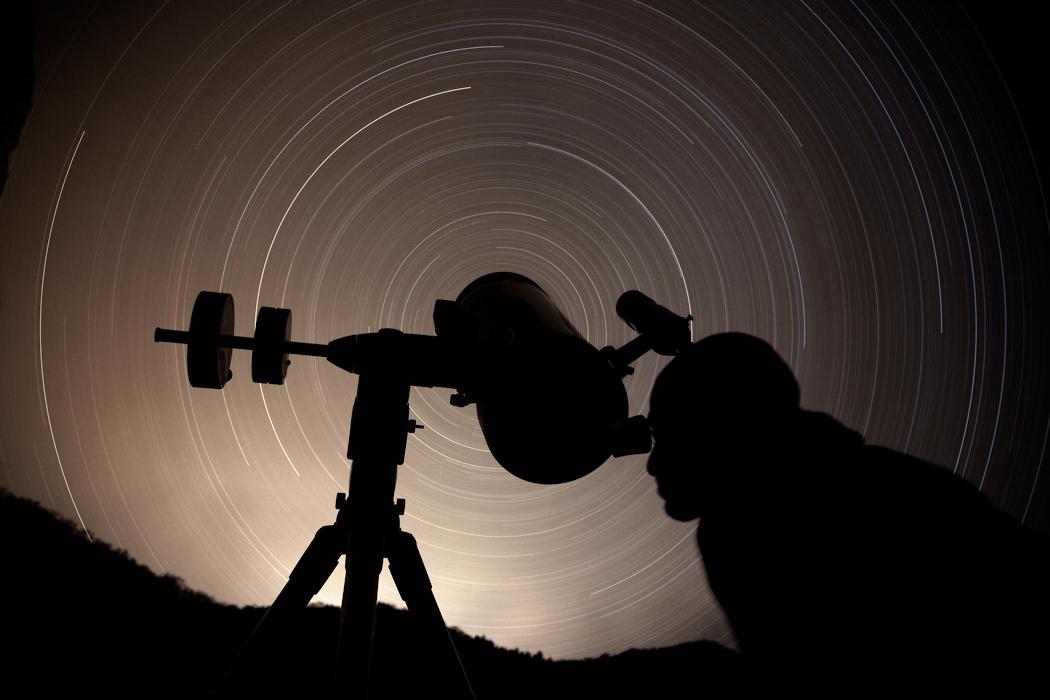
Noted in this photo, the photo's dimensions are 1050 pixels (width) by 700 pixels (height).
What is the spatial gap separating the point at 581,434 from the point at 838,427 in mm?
2863

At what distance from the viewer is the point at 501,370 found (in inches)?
77.5

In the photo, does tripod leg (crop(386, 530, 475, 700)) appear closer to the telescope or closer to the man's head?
the telescope

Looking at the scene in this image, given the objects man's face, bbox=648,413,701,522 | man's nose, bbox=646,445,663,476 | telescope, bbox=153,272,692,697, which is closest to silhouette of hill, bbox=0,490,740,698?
man's face, bbox=648,413,701,522

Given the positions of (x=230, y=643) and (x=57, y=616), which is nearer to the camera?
(x=57, y=616)

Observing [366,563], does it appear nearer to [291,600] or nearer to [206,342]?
[291,600]

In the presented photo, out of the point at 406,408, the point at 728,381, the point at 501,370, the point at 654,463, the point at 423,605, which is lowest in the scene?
the point at 423,605

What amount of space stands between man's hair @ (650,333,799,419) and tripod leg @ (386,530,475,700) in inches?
118

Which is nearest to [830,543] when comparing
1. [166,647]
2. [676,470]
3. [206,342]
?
[676,470]

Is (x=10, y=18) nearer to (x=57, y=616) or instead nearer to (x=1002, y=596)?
(x=57, y=616)

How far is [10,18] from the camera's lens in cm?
329

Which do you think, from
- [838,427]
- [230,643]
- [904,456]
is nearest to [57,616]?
[230,643]

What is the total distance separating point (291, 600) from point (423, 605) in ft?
1.52

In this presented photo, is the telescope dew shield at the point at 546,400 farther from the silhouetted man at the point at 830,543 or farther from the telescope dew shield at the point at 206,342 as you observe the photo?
the silhouetted man at the point at 830,543

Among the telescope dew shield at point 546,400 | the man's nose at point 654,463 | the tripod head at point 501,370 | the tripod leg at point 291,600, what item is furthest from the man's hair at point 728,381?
the tripod leg at point 291,600
